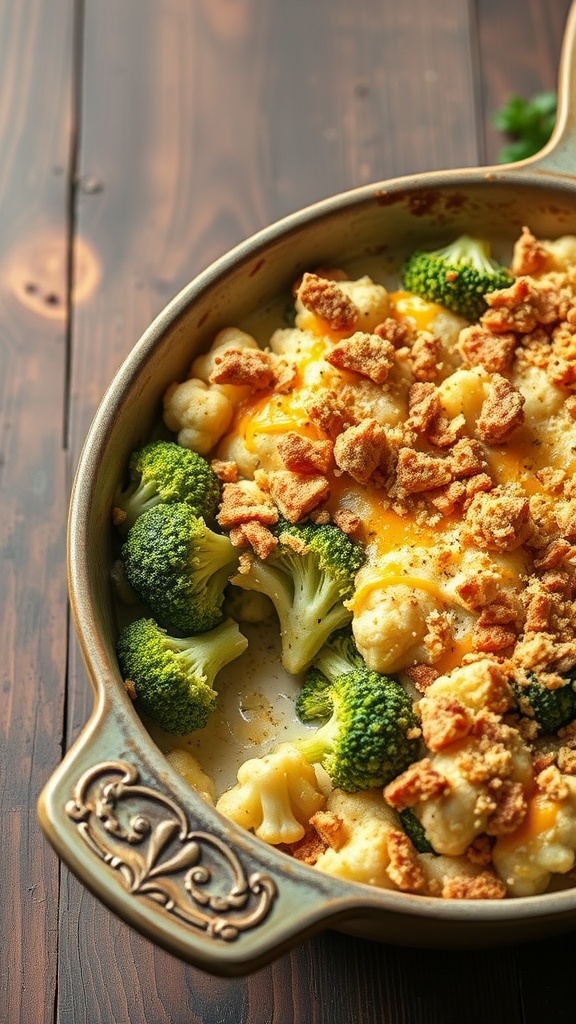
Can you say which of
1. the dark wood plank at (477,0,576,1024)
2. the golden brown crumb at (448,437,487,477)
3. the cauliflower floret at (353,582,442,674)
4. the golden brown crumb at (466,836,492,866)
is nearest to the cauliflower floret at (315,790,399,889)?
the golden brown crumb at (466,836,492,866)

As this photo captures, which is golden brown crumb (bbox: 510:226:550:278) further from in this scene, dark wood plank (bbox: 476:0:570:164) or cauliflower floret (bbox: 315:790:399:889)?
cauliflower floret (bbox: 315:790:399:889)

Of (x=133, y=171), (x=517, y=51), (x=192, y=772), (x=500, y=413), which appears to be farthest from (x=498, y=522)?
(x=517, y=51)

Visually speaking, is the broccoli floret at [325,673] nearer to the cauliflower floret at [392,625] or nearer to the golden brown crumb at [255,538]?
the cauliflower floret at [392,625]

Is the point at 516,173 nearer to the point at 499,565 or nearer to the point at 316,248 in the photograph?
the point at 316,248

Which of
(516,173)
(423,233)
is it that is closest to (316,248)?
(423,233)

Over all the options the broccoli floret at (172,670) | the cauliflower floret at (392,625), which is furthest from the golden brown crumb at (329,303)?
the broccoli floret at (172,670)

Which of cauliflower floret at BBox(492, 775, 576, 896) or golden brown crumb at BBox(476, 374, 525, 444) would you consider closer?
cauliflower floret at BBox(492, 775, 576, 896)

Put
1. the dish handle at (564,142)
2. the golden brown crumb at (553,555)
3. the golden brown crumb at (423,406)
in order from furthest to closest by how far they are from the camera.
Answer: the dish handle at (564,142) → the golden brown crumb at (423,406) → the golden brown crumb at (553,555)
